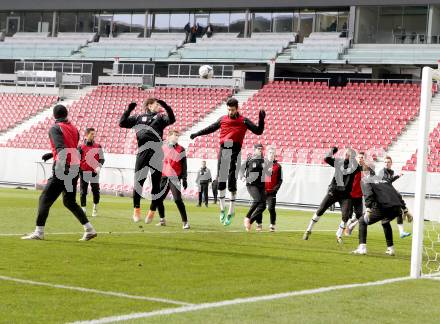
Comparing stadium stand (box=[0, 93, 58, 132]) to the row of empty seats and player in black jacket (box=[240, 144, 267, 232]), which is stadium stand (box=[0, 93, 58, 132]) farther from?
player in black jacket (box=[240, 144, 267, 232])

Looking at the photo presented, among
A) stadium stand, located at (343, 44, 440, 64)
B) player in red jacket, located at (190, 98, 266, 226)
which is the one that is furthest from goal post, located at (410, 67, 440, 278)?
stadium stand, located at (343, 44, 440, 64)

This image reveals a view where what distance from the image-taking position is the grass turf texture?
7863mm

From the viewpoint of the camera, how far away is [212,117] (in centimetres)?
4534

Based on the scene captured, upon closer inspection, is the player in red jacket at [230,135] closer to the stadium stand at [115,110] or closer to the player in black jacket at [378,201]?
the player in black jacket at [378,201]

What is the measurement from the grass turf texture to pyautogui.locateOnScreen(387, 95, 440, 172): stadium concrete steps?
19.7m

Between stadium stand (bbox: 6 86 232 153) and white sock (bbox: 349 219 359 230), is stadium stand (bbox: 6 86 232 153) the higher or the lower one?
the higher one

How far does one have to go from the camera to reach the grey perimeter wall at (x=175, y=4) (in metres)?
48.5

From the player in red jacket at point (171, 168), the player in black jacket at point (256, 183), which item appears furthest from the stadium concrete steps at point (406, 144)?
the player in red jacket at point (171, 168)

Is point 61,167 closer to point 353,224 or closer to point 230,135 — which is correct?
point 230,135

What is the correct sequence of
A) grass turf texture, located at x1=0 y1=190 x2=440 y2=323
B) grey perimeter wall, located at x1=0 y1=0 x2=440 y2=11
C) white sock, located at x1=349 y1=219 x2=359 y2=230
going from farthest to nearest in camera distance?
grey perimeter wall, located at x1=0 y1=0 x2=440 y2=11, white sock, located at x1=349 y1=219 x2=359 y2=230, grass turf texture, located at x1=0 y1=190 x2=440 y2=323

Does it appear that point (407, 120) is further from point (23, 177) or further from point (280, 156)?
point (23, 177)

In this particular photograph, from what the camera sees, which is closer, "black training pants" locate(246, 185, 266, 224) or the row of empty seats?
"black training pants" locate(246, 185, 266, 224)

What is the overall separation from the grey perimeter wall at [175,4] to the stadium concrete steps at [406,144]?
9.42 metres

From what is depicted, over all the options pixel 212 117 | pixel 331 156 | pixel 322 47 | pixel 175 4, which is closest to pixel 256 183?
pixel 331 156
